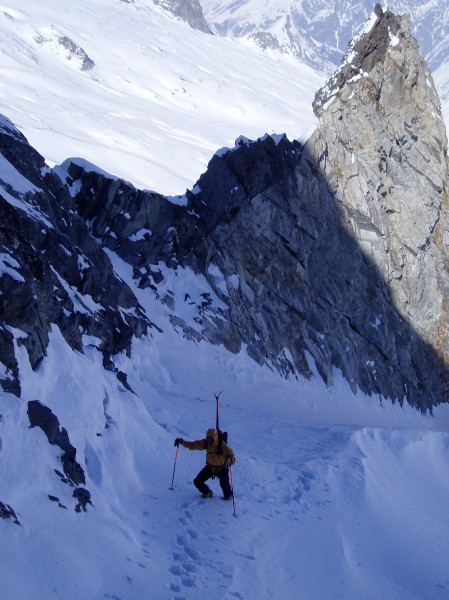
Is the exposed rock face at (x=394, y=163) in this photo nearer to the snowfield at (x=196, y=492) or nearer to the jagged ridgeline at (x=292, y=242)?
the jagged ridgeline at (x=292, y=242)

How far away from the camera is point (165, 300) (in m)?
22.1

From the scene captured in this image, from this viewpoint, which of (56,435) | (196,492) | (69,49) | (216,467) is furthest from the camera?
Result: (69,49)

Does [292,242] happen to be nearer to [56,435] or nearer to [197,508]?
[197,508]

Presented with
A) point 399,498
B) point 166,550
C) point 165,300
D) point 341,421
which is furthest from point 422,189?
point 166,550

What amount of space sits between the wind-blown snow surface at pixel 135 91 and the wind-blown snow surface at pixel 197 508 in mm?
46049

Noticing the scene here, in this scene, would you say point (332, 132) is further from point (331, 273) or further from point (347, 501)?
point (347, 501)

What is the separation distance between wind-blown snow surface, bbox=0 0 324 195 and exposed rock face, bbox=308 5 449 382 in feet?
88.3

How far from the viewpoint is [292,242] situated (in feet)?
93.7

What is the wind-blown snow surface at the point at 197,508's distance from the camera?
736 centimetres

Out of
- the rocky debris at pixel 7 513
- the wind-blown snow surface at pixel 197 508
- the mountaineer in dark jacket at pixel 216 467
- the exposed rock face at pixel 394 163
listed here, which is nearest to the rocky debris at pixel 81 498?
the wind-blown snow surface at pixel 197 508

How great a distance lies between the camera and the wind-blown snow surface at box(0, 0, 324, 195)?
7081 cm

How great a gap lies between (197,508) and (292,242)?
19.8 metres

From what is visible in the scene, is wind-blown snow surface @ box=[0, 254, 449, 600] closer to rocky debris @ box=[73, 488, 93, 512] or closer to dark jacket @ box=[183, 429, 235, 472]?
rocky debris @ box=[73, 488, 93, 512]

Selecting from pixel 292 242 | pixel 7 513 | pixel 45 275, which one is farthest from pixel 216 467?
pixel 292 242
